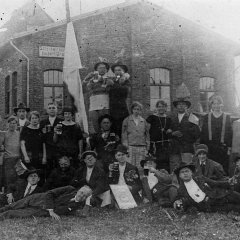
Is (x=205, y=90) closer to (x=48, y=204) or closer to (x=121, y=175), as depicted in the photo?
(x=121, y=175)

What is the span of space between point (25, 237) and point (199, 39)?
13.7 m

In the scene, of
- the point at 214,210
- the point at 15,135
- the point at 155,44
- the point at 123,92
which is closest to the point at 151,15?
the point at 155,44

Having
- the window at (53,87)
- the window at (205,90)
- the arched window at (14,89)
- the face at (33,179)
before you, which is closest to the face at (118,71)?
the face at (33,179)

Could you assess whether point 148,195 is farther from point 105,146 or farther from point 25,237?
point 25,237

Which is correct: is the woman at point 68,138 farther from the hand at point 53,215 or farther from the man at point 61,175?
the hand at point 53,215

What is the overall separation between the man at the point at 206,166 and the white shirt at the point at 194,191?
389mm

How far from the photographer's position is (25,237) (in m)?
5.27

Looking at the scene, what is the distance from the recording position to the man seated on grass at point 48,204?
657 centimetres

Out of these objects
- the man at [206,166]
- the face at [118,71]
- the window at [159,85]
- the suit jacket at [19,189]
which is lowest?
the suit jacket at [19,189]

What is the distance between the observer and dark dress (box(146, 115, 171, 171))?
798 centimetres

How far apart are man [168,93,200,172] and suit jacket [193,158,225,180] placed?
0.63 m

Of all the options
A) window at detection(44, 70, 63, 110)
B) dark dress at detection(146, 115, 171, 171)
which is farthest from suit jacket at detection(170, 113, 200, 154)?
window at detection(44, 70, 63, 110)

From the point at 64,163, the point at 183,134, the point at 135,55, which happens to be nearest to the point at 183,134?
the point at 183,134

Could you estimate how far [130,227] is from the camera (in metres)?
5.71
